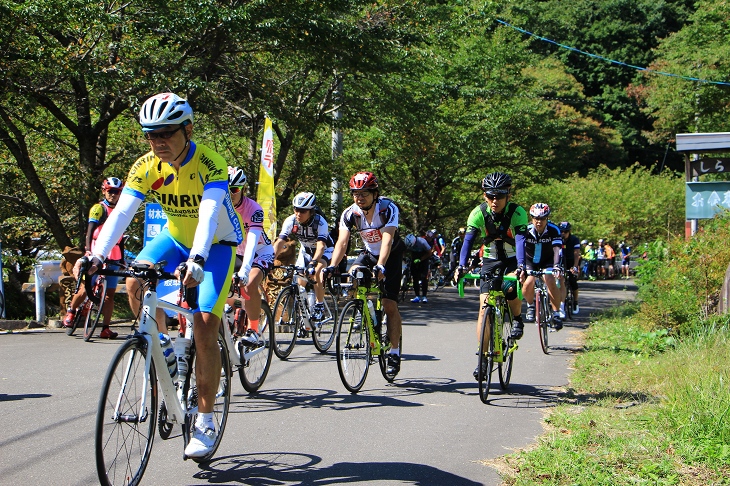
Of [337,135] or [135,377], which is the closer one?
[135,377]

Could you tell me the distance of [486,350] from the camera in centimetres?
771

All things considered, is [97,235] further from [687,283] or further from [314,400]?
[687,283]

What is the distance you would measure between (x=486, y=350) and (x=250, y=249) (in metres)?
2.41

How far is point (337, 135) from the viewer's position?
72.1 ft

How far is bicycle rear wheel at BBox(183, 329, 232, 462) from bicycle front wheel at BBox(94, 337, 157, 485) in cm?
37

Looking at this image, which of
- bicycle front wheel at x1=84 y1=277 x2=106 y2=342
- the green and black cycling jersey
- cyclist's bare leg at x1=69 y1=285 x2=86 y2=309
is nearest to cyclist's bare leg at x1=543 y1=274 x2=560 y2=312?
the green and black cycling jersey

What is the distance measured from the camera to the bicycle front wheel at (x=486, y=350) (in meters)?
7.52

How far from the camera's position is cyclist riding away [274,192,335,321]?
1049 centimetres

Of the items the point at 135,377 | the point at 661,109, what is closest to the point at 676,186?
the point at 661,109

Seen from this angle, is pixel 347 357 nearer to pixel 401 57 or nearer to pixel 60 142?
pixel 60 142

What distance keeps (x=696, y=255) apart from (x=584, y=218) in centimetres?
3919

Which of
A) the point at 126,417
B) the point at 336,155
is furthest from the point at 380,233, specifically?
the point at 336,155

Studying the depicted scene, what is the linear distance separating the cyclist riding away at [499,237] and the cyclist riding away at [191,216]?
133 inches

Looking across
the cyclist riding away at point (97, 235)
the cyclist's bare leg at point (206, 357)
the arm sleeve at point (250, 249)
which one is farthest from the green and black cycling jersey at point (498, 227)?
the cyclist riding away at point (97, 235)
